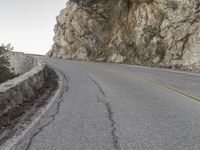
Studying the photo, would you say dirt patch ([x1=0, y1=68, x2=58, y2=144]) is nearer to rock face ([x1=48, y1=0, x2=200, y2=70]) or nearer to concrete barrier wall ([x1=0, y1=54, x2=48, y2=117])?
concrete barrier wall ([x1=0, y1=54, x2=48, y2=117])

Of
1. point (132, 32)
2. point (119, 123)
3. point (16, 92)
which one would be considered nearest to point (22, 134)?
point (119, 123)

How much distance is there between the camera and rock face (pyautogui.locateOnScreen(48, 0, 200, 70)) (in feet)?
91.7

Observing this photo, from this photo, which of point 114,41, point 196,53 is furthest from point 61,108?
point 114,41

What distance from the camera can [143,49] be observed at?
3328cm

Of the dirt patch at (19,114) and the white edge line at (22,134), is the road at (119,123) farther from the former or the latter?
the dirt patch at (19,114)

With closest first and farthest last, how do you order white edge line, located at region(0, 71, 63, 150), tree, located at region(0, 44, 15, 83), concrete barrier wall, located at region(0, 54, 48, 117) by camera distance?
1. white edge line, located at region(0, 71, 63, 150)
2. concrete barrier wall, located at region(0, 54, 48, 117)
3. tree, located at region(0, 44, 15, 83)

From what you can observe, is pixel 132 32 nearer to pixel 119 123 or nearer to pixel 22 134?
pixel 119 123

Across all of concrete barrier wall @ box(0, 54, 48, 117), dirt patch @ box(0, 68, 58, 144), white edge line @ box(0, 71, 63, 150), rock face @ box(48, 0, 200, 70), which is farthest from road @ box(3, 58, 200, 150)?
rock face @ box(48, 0, 200, 70)

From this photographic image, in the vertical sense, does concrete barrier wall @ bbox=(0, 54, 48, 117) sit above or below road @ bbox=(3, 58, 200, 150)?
above

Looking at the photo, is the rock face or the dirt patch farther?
the rock face

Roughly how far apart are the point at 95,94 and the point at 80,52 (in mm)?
32509

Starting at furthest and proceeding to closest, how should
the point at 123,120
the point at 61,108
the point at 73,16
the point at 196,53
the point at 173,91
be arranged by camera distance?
the point at 73,16
the point at 196,53
the point at 173,91
the point at 61,108
the point at 123,120

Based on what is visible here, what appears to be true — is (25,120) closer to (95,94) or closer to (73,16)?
(95,94)

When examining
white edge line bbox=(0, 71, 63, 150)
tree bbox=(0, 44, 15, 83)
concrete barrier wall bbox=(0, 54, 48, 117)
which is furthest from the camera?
tree bbox=(0, 44, 15, 83)
